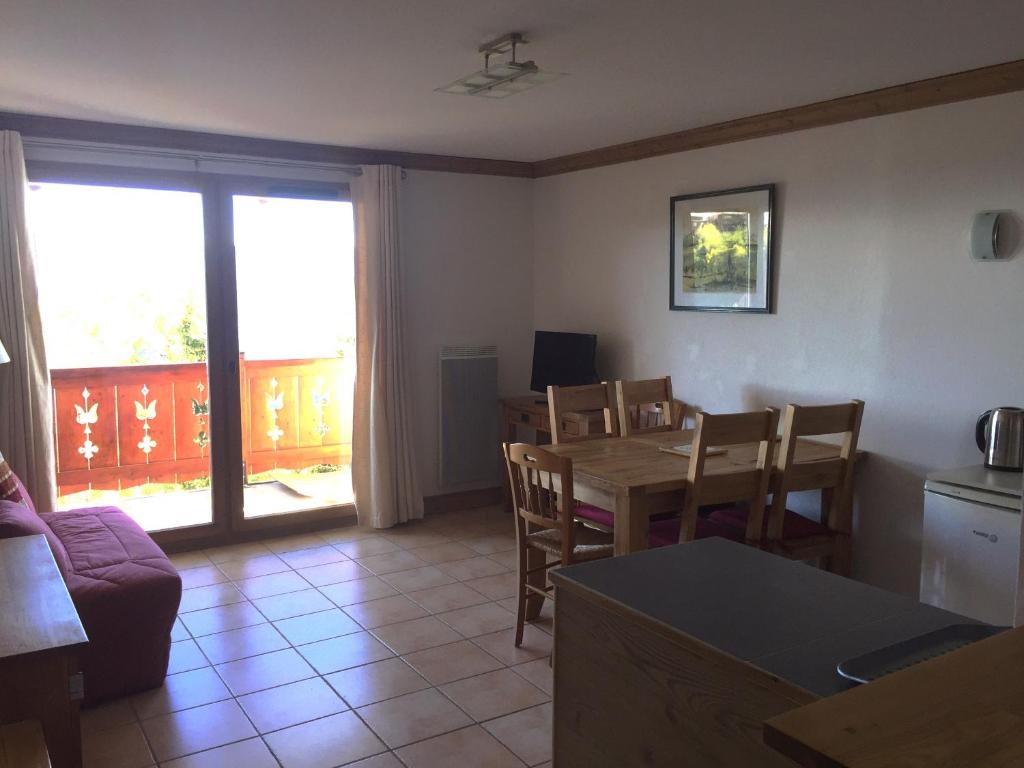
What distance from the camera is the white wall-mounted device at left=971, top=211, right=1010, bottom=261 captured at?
323 centimetres

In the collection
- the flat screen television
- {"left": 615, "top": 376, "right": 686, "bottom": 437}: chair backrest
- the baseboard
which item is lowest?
the baseboard

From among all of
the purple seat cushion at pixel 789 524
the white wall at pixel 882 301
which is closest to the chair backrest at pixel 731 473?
the purple seat cushion at pixel 789 524

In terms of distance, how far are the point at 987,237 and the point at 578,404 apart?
189 cm

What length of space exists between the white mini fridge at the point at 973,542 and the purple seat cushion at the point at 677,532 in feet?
2.37

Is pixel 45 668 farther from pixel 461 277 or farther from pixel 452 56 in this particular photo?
pixel 461 277

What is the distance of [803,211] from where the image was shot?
402cm

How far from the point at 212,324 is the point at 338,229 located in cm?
98

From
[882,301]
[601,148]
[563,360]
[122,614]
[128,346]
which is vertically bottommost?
[122,614]

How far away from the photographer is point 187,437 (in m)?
4.84

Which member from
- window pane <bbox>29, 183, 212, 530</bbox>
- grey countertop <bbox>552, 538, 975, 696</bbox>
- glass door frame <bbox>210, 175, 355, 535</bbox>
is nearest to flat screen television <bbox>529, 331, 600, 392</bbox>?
glass door frame <bbox>210, 175, 355, 535</bbox>

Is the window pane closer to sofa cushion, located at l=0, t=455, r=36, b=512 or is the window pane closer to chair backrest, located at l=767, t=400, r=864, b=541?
sofa cushion, located at l=0, t=455, r=36, b=512

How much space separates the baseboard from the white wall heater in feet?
0.27

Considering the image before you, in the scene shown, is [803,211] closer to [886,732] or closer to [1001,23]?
[1001,23]

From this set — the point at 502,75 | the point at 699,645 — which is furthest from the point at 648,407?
the point at 699,645
